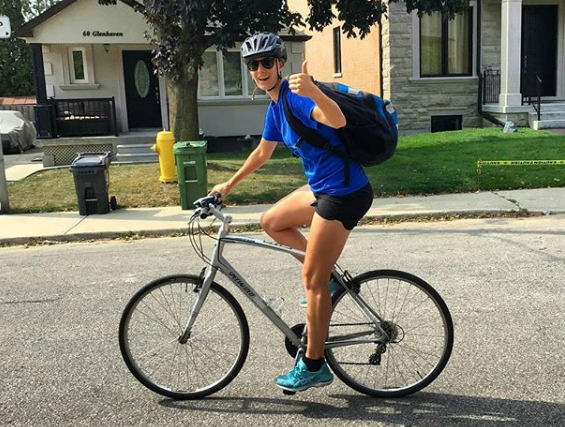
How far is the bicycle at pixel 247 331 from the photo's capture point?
334 centimetres

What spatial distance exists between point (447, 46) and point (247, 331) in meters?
17.1

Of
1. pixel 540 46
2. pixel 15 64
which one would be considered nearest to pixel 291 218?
pixel 540 46

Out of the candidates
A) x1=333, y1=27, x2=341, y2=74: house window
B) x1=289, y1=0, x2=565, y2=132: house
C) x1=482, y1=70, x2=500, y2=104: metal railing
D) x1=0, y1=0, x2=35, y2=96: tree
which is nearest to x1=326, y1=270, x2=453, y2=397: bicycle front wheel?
x1=289, y1=0, x2=565, y2=132: house

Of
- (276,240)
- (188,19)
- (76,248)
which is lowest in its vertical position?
(76,248)

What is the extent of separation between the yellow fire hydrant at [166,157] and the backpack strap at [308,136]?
9047mm

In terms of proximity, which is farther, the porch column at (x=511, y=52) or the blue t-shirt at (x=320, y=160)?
the porch column at (x=511, y=52)

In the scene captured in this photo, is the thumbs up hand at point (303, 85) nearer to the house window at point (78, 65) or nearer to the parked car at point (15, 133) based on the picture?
the house window at point (78, 65)

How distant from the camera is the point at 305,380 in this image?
3.24 metres

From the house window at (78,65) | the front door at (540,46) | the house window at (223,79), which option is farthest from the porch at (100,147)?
the front door at (540,46)

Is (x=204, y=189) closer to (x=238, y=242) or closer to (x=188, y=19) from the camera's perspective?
(x=188, y=19)

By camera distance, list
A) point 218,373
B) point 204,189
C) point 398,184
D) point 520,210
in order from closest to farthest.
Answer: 1. point 218,373
2. point 520,210
3. point 204,189
4. point 398,184

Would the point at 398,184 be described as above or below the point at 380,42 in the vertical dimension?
below

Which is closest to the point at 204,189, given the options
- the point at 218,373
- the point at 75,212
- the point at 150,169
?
the point at 75,212

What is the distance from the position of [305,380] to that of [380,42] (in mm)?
16956
